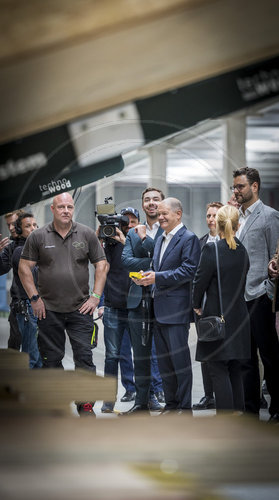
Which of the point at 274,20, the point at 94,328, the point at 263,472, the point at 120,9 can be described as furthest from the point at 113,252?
the point at 263,472

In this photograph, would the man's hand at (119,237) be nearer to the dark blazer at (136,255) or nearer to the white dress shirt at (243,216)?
the dark blazer at (136,255)

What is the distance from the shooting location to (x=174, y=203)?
4.96 ft

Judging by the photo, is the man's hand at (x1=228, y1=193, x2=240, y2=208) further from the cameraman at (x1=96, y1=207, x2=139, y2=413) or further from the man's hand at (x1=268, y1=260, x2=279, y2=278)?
the cameraman at (x1=96, y1=207, x2=139, y2=413)

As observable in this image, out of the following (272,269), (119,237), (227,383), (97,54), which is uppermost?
(97,54)

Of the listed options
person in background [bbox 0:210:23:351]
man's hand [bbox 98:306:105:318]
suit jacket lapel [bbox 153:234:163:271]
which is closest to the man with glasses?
suit jacket lapel [bbox 153:234:163:271]

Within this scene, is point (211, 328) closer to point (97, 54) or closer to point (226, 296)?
point (226, 296)

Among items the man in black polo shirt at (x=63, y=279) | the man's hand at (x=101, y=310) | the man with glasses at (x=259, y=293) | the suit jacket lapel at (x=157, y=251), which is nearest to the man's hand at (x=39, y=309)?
the man in black polo shirt at (x=63, y=279)

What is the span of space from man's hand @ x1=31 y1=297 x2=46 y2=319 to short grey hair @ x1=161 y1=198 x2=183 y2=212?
457 mm

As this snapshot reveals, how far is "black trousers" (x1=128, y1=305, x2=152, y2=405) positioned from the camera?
169 centimetres

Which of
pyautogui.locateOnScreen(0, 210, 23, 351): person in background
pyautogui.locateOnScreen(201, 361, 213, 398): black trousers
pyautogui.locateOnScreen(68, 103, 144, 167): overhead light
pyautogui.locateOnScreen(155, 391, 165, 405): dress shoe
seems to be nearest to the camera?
pyautogui.locateOnScreen(68, 103, 144, 167): overhead light

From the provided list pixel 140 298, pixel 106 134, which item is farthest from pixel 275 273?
pixel 106 134

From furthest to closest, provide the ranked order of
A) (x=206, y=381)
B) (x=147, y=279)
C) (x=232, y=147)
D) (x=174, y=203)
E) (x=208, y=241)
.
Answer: (x=206, y=381), (x=208, y=241), (x=147, y=279), (x=174, y=203), (x=232, y=147)

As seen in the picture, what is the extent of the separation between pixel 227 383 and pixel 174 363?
0.23 meters

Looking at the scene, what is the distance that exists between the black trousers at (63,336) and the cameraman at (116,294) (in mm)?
67
